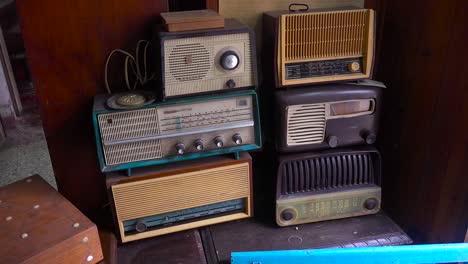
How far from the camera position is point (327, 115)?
4.00 feet

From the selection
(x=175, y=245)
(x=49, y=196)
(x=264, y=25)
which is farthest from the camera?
(x=264, y=25)

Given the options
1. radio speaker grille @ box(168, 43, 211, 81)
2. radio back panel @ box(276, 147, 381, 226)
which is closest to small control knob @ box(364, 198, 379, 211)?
radio back panel @ box(276, 147, 381, 226)

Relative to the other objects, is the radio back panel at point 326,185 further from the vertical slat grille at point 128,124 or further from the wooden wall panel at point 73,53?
the wooden wall panel at point 73,53

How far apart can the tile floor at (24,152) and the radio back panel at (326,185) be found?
1.37 metres

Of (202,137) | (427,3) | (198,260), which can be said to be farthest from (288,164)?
(427,3)

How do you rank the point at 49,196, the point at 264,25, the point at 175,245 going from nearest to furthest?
1. the point at 49,196
2. the point at 175,245
3. the point at 264,25

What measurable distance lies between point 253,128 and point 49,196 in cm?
60

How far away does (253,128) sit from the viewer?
1.21m

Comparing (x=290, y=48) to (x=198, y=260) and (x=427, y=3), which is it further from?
(x=198, y=260)

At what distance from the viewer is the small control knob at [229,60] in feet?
3.61

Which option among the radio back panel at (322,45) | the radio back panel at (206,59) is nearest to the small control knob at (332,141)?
the radio back panel at (322,45)

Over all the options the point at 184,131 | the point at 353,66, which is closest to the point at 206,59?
the point at 184,131

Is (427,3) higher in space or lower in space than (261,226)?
higher

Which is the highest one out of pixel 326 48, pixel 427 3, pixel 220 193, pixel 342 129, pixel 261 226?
pixel 427 3
